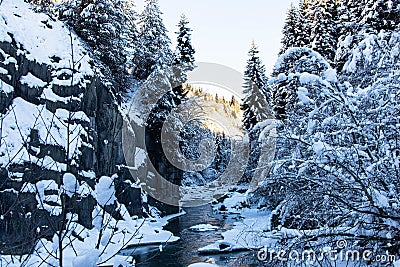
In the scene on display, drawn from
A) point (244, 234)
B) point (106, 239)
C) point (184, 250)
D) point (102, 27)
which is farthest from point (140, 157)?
point (106, 239)

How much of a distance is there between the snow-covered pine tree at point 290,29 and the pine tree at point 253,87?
2.73 m

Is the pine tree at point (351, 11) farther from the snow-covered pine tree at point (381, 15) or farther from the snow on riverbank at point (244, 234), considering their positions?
the snow on riverbank at point (244, 234)

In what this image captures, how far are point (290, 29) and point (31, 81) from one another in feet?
65.4

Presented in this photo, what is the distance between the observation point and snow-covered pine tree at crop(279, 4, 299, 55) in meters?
25.1

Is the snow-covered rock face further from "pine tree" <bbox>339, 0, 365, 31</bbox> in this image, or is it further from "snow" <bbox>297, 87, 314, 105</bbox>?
"pine tree" <bbox>339, 0, 365, 31</bbox>

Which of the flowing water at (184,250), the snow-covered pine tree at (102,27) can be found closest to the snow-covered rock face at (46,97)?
the flowing water at (184,250)

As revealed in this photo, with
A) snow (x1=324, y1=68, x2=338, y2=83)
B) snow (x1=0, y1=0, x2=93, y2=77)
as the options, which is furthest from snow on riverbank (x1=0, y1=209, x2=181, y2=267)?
snow (x1=0, y1=0, x2=93, y2=77)

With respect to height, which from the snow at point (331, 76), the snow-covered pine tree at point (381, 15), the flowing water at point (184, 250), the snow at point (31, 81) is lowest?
the flowing water at point (184, 250)

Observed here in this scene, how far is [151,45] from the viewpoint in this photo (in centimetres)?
2623

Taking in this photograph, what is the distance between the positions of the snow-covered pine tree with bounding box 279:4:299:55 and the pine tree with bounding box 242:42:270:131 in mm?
2730

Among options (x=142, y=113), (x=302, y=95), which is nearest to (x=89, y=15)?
(x=142, y=113)

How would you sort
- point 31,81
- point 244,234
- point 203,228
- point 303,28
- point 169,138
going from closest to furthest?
point 244,234 → point 31,81 → point 203,228 → point 303,28 → point 169,138

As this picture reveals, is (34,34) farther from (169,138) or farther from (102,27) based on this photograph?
(169,138)

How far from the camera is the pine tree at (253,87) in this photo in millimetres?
27109
